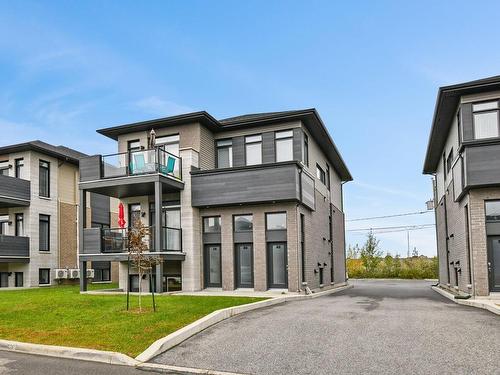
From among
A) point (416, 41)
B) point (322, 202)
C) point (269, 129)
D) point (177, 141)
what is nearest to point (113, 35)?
point (177, 141)

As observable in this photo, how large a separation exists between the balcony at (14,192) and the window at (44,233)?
1.51m

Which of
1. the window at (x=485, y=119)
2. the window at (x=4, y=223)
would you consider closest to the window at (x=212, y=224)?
the window at (x=485, y=119)

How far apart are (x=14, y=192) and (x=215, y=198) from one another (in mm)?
12001

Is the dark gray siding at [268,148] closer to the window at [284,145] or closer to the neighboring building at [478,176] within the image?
the window at [284,145]

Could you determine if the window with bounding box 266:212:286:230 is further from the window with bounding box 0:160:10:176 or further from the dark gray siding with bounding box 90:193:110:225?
the window with bounding box 0:160:10:176

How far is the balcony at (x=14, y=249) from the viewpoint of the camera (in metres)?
25.3

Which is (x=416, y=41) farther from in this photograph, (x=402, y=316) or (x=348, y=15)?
(x=402, y=316)

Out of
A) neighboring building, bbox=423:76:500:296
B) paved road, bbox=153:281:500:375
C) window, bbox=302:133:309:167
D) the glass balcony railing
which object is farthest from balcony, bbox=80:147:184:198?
neighboring building, bbox=423:76:500:296

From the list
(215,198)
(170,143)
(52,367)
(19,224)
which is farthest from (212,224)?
(52,367)

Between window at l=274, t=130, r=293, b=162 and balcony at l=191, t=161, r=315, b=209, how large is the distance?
3.62 ft

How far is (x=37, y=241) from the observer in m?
27.2

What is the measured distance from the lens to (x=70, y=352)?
9164 mm

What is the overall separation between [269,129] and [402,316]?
11491mm

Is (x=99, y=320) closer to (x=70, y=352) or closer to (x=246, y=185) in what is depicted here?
(x=70, y=352)
